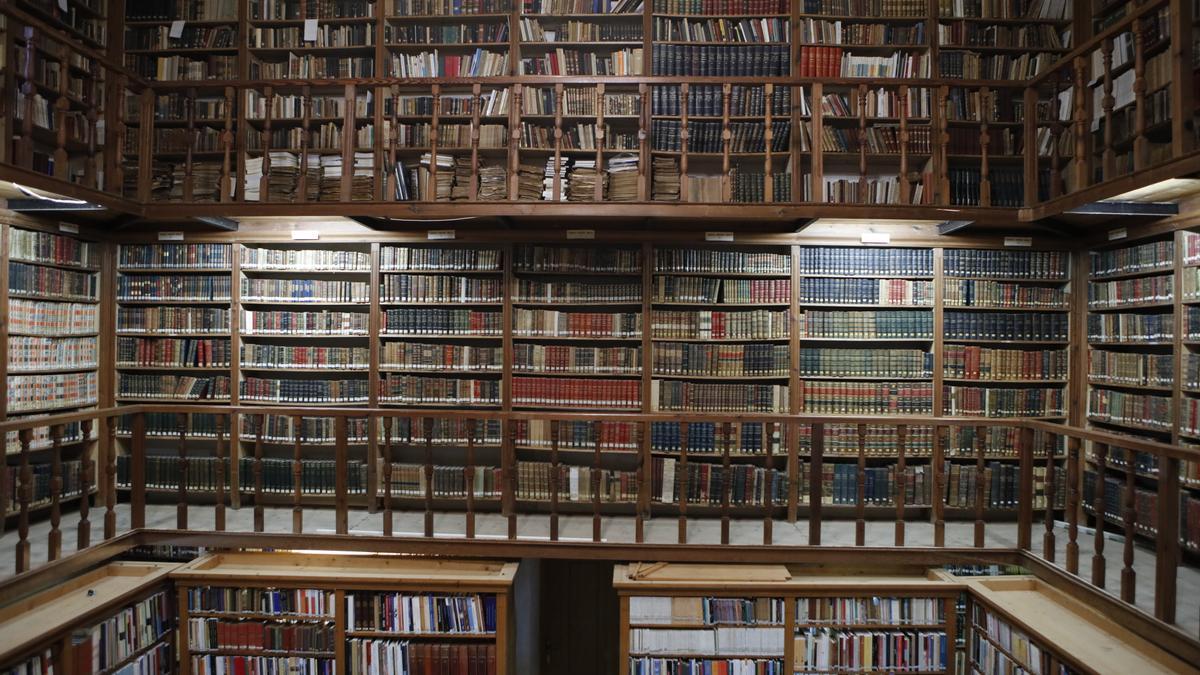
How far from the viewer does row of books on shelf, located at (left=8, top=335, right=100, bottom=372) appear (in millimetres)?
4398

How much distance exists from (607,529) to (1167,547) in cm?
290

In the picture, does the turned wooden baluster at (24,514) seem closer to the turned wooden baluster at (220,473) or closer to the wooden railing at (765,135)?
the turned wooden baluster at (220,473)

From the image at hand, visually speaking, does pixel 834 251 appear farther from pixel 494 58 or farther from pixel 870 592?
pixel 494 58

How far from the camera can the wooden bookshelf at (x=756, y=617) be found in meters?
3.84

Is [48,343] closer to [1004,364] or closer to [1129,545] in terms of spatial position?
[1129,545]

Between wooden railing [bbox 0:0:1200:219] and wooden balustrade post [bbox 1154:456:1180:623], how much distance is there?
4.70 feet

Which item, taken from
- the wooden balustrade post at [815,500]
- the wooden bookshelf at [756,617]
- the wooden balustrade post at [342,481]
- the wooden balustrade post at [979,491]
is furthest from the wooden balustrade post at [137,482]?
the wooden balustrade post at [979,491]

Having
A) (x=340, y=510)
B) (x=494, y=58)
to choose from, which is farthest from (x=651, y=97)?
(x=340, y=510)

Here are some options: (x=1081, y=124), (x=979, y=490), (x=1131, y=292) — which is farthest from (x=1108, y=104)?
(x=979, y=490)

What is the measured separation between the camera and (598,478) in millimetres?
3955

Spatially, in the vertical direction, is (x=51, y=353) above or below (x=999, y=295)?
below

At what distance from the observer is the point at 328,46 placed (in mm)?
5016

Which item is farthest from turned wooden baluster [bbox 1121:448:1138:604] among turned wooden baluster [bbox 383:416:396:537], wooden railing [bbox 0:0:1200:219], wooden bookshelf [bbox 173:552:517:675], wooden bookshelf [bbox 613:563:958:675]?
turned wooden baluster [bbox 383:416:396:537]

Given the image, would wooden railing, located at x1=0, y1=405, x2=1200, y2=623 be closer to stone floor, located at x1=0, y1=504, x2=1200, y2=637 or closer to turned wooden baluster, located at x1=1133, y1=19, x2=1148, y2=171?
stone floor, located at x1=0, y1=504, x2=1200, y2=637
